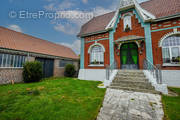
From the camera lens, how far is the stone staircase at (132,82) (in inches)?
179

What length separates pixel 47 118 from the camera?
2453 mm

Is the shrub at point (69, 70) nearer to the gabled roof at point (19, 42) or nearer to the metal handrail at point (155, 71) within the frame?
the gabled roof at point (19, 42)

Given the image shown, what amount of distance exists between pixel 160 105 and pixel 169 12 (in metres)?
7.86

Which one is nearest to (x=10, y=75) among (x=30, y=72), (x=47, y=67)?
(x=30, y=72)

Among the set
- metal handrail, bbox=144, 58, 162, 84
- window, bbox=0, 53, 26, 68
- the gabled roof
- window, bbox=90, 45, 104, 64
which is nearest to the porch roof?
window, bbox=90, 45, 104, 64

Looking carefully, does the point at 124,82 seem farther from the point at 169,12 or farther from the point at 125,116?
the point at 169,12

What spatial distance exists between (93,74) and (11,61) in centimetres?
843

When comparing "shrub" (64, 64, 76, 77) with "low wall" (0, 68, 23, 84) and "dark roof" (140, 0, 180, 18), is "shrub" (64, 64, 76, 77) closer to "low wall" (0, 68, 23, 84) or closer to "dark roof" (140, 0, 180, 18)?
"low wall" (0, 68, 23, 84)

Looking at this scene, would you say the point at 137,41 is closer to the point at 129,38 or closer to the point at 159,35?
the point at 129,38

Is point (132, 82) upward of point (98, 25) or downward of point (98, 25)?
downward

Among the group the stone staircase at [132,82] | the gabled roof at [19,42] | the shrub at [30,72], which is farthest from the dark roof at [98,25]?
the shrub at [30,72]

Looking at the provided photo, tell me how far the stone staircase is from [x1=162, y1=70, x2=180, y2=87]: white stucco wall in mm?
2288

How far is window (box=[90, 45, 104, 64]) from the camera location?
9.07m

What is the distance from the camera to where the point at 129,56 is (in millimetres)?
7953
